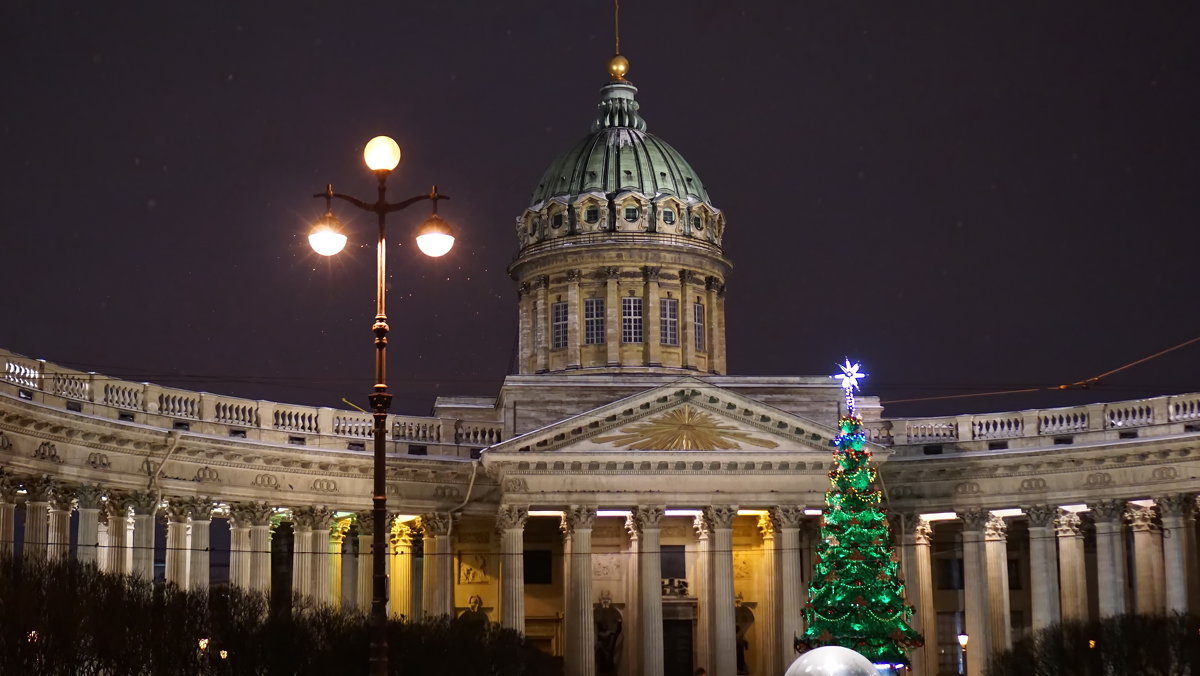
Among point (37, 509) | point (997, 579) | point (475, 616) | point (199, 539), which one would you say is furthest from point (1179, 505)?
point (37, 509)

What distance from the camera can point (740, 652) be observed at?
69.7 m

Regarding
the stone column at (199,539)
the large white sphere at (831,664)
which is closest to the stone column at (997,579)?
the stone column at (199,539)

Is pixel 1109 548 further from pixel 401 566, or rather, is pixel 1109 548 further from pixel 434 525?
pixel 401 566

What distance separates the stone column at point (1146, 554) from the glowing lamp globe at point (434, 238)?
4142 cm

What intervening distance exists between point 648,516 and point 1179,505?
1780cm

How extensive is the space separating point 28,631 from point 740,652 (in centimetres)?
4001

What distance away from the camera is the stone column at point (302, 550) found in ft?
201

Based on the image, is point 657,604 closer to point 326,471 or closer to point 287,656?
point 326,471

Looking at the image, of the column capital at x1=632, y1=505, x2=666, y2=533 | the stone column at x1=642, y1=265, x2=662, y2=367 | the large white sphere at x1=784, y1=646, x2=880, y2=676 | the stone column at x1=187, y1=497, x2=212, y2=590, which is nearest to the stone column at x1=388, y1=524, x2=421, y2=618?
the column capital at x1=632, y1=505, x2=666, y2=533

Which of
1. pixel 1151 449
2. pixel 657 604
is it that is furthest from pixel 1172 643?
pixel 657 604

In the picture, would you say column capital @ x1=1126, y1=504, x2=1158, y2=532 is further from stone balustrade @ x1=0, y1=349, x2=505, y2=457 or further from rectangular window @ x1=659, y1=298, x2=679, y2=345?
stone balustrade @ x1=0, y1=349, x2=505, y2=457

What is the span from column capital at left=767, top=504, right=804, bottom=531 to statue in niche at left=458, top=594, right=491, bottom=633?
11.2 metres

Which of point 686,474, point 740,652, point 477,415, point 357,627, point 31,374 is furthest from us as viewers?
point 477,415

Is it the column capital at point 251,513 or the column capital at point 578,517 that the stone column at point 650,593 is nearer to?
the column capital at point 578,517
